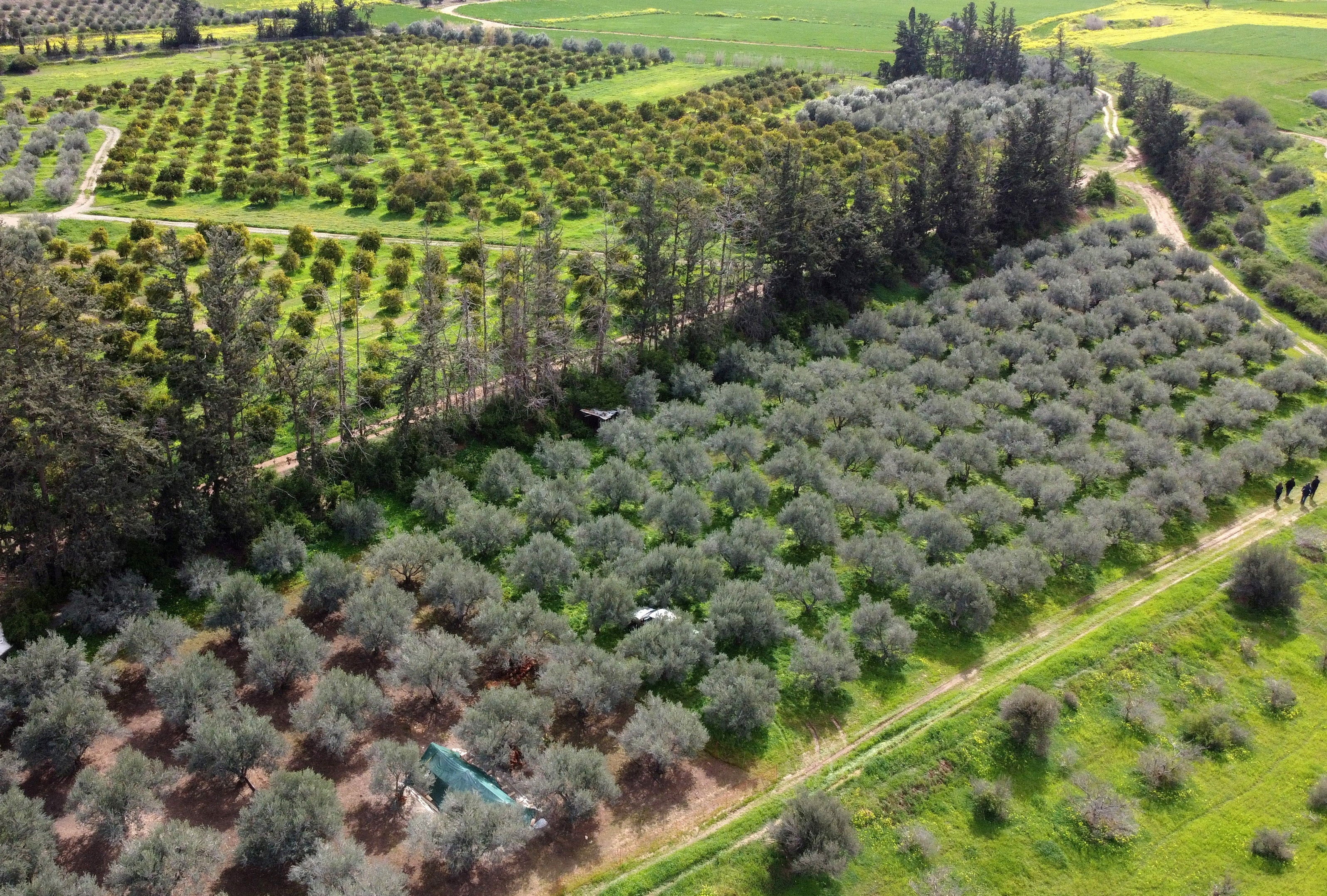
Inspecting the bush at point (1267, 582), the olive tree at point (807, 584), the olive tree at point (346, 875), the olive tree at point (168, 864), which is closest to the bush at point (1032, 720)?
the olive tree at point (807, 584)

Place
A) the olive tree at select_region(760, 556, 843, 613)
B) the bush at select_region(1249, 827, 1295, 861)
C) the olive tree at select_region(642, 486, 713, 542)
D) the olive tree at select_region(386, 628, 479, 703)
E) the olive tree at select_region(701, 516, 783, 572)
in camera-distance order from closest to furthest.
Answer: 1. the bush at select_region(1249, 827, 1295, 861)
2. the olive tree at select_region(386, 628, 479, 703)
3. the olive tree at select_region(760, 556, 843, 613)
4. the olive tree at select_region(701, 516, 783, 572)
5. the olive tree at select_region(642, 486, 713, 542)

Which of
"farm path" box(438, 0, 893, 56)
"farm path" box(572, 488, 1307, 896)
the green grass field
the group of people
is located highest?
"farm path" box(438, 0, 893, 56)

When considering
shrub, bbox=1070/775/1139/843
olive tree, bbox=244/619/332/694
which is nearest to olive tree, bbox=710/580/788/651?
shrub, bbox=1070/775/1139/843

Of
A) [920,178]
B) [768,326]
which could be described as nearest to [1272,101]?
[920,178]

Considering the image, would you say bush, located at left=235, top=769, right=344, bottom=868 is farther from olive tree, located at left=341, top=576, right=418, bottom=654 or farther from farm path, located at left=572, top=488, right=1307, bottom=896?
farm path, located at left=572, top=488, right=1307, bottom=896

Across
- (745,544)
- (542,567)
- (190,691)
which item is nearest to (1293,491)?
(745,544)

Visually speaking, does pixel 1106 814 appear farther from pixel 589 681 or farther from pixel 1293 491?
pixel 1293 491
